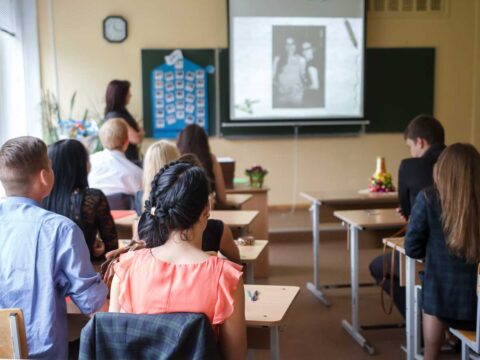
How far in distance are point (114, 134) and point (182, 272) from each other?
2583 millimetres

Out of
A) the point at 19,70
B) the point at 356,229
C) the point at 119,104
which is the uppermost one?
the point at 19,70

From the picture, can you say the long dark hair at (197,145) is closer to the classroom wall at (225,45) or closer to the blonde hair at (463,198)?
the blonde hair at (463,198)

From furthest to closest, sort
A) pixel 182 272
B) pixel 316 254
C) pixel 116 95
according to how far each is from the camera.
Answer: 1. pixel 116 95
2. pixel 316 254
3. pixel 182 272

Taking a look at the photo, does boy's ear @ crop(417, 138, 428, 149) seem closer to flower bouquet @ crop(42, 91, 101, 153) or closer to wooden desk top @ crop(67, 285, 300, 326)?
wooden desk top @ crop(67, 285, 300, 326)

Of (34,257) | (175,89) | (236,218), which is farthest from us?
(175,89)

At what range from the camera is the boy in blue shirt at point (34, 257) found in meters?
1.91

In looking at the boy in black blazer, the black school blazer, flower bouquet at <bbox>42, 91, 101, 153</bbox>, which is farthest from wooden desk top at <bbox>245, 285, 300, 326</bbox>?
flower bouquet at <bbox>42, 91, 101, 153</bbox>

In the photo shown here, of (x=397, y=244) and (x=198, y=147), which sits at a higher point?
(x=198, y=147)

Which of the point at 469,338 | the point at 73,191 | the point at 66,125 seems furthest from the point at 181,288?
the point at 66,125

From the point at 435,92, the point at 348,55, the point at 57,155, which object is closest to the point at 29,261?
the point at 57,155

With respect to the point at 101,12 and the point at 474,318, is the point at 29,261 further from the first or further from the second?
the point at 101,12

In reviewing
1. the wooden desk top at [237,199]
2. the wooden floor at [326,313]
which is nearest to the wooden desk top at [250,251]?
the wooden floor at [326,313]

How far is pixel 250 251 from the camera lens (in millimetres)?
2861

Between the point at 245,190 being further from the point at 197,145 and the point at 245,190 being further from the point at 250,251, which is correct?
the point at 250,251
